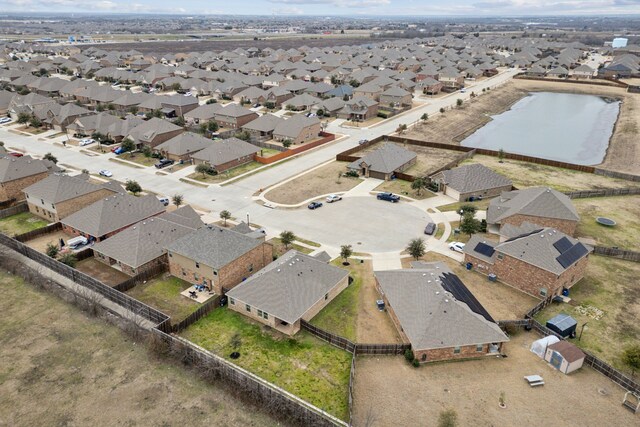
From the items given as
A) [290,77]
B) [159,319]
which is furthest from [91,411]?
[290,77]

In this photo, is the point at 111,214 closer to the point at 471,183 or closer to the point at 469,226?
the point at 469,226

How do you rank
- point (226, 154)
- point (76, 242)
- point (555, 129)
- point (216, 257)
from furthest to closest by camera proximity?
1. point (555, 129)
2. point (226, 154)
3. point (76, 242)
4. point (216, 257)

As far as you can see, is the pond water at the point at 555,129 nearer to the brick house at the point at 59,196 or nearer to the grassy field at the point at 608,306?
the grassy field at the point at 608,306

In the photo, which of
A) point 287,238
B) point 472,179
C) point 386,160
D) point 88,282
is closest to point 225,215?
point 287,238

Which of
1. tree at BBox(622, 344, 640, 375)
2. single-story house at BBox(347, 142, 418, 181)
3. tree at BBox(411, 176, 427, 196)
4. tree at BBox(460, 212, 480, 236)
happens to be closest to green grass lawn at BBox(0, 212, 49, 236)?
single-story house at BBox(347, 142, 418, 181)

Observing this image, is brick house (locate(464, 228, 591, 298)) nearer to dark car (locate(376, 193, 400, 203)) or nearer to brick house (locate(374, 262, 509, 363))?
brick house (locate(374, 262, 509, 363))

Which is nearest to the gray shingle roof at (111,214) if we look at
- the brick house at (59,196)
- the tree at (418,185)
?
the brick house at (59,196)

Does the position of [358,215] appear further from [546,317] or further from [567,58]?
[567,58]
